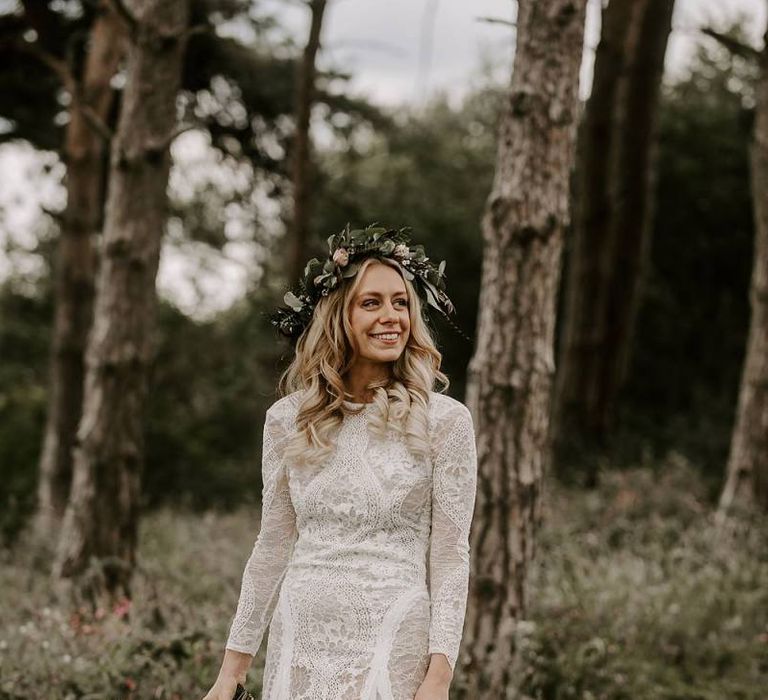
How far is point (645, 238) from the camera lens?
13.7m

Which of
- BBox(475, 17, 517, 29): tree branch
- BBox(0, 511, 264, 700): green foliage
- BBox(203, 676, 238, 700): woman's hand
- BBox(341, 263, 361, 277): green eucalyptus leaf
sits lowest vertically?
BBox(0, 511, 264, 700): green foliage

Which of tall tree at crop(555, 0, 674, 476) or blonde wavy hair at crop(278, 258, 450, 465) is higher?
tall tree at crop(555, 0, 674, 476)

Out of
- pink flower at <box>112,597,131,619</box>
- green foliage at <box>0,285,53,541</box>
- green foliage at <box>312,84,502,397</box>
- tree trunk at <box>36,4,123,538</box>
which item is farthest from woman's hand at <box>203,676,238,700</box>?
green foliage at <box>312,84,502,397</box>

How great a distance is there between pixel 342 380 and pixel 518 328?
5.57ft

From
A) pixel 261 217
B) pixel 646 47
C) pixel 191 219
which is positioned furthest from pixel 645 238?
pixel 191 219

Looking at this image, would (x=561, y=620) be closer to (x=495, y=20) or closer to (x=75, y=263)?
(x=495, y=20)

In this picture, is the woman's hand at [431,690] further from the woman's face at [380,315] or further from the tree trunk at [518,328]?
the tree trunk at [518,328]

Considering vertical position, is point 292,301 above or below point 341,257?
below

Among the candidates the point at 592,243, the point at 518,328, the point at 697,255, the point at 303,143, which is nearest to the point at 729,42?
the point at 592,243

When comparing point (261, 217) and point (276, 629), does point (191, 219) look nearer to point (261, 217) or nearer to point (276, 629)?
point (261, 217)

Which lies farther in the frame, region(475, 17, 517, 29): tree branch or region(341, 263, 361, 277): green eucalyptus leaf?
region(475, 17, 517, 29): tree branch

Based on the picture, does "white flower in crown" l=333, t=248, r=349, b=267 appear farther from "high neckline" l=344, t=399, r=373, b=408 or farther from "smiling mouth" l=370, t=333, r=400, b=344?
"high neckline" l=344, t=399, r=373, b=408

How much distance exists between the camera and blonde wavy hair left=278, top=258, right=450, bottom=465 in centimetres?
328

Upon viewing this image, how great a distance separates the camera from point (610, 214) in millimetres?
12523
